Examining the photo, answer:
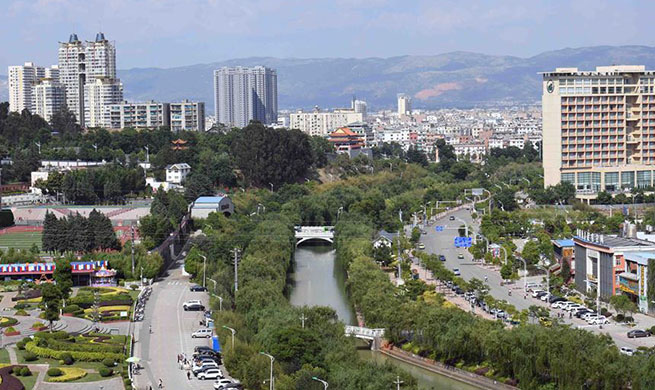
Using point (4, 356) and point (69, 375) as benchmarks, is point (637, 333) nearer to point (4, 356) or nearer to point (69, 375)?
point (69, 375)

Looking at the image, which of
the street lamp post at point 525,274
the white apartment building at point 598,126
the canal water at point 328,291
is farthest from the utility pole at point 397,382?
the white apartment building at point 598,126

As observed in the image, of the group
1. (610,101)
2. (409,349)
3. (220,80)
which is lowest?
(409,349)

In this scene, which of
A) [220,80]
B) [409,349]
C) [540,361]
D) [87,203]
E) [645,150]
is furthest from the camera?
[220,80]

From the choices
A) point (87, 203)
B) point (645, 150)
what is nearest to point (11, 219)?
point (87, 203)

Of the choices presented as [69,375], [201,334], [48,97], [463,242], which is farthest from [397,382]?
[48,97]

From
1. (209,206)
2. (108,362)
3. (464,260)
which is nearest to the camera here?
(108,362)

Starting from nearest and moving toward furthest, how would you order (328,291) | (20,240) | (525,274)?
(525,274)
(328,291)
(20,240)

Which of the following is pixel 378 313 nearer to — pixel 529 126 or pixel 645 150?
pixel 645 150

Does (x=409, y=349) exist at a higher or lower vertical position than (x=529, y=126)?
lower
